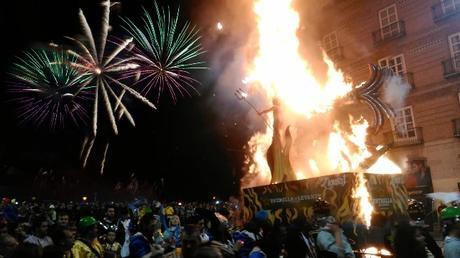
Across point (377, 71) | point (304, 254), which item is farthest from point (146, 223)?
point (377, 71)

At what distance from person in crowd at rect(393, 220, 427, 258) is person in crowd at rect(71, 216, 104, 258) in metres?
4.55

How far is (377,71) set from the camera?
16328 millimetres

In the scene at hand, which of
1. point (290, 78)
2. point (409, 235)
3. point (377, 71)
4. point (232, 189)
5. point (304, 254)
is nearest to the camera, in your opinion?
point (409, 235)

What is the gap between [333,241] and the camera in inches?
235

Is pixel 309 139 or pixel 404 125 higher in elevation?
pixel 404 125

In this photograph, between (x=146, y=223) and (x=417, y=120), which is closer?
(x=146, y=223)

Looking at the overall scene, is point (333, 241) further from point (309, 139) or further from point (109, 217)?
point (309, 139)

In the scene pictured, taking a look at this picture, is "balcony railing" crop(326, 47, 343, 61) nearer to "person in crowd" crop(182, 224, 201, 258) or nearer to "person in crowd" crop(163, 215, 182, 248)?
"person in crowd" crop(163, 215, 182, 248)

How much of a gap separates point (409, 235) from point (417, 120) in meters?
20.8

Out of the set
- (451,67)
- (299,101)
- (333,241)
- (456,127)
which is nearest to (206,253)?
(333,241)

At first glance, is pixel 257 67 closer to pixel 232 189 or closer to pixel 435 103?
pixel 435 103

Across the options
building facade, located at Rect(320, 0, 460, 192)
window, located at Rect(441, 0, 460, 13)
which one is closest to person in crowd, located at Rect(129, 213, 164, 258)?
building facade, located at Rect(320, 0, 460, 192)

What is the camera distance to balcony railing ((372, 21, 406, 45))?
79.3 ft

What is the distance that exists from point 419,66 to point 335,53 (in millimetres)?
6257
